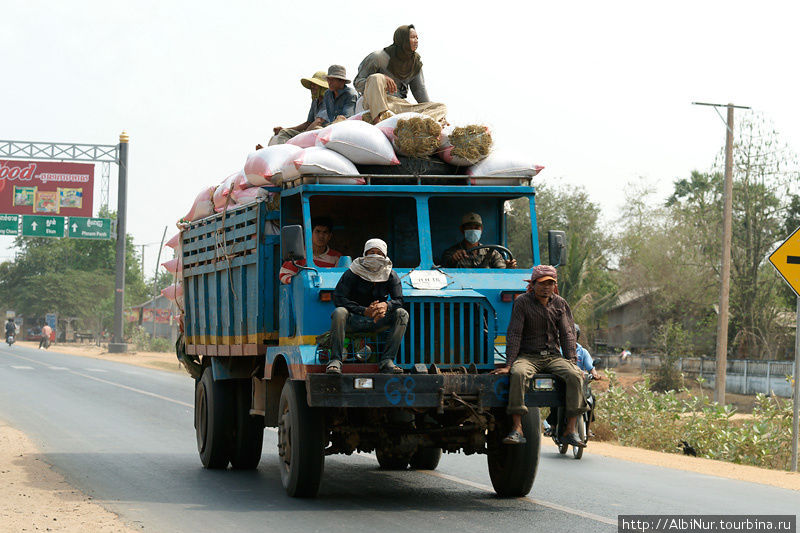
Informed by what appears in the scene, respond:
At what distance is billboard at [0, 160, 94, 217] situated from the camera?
5400 centimetres

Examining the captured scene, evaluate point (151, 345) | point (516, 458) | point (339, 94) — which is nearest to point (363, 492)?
point (516, 458)

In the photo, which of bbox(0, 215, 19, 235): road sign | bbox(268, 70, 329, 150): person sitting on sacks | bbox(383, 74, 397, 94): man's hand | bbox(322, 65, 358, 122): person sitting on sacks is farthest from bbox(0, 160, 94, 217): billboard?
bbox(383, 74, 397, 94): man's hand

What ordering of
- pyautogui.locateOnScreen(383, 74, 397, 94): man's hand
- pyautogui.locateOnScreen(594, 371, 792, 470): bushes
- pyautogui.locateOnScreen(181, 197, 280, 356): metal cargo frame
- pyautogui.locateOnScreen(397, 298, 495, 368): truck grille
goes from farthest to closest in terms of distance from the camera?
pyautogui.locateOnScreen(594, 371, 792, 470): bushes, pyautogui.locateOnScreen(383, 74, 397, 94): man's hand, pyautogui.locateOnScreen(181, 197, 280, 356): metal cargo frame, pyautogui.locateOnScreen(397, 298, 495, 368): truck grille

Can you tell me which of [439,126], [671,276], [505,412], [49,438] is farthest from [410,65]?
[671,276]

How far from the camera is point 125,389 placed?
2938 cm

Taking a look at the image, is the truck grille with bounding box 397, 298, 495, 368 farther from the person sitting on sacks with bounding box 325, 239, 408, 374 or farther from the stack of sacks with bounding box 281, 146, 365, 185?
the stack of sacks with bounding box 281, 146, 365, 185

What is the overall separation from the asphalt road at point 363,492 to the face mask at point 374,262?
200cm

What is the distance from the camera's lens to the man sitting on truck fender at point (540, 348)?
923cm

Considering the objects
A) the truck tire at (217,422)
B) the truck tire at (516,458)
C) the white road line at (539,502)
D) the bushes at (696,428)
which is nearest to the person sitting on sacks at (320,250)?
the truck tire at (516,458)

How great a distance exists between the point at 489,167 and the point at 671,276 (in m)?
47.8

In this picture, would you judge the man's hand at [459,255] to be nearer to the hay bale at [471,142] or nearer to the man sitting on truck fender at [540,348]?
the hay bale at [471,142]

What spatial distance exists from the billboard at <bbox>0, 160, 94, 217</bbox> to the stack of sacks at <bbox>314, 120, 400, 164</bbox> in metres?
46.4

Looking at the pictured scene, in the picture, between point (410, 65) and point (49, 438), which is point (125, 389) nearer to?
point (49, 438)

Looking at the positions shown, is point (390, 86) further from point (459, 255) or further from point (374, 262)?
point (374, 262)
